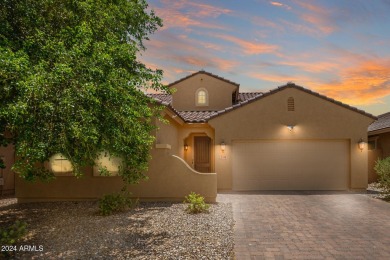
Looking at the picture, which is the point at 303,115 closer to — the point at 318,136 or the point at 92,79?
the point at 318,136

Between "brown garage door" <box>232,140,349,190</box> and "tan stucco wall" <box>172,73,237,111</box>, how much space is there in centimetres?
597

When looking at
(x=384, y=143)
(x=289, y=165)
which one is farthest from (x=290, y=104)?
(x=384, y=143)

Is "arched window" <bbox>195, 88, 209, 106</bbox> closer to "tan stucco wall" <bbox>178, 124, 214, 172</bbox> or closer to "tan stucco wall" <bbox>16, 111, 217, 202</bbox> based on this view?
"tan stucco wall" <bbox>178, 124, 214, 172</bbox>

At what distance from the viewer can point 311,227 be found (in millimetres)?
7578

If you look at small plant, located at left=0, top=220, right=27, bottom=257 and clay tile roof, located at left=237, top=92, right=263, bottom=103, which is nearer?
small plant, located at left=0, top=220, right=27, bottom=257

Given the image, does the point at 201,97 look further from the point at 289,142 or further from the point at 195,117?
the point at 289,142

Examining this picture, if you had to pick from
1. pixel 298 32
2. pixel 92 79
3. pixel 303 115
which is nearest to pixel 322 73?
pixel 303 115

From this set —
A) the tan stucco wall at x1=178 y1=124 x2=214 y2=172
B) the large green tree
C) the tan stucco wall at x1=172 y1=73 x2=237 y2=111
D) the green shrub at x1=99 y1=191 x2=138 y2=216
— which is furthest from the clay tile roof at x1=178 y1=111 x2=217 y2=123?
the green shrub at x1=99 y1=191 x2=138 y2=216

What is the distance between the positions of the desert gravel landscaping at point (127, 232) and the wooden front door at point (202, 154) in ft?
23.0

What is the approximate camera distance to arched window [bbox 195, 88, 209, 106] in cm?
1959

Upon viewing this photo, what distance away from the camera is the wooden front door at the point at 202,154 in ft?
57.4

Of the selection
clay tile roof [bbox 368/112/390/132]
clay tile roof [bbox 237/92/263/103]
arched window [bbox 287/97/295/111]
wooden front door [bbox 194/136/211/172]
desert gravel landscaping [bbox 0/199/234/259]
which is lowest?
desert gravel landscaping [bbox 0/199/234/259]

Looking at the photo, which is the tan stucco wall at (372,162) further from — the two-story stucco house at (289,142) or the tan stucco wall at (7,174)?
the tan stucco wall at (7,174)

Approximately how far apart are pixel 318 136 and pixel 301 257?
30.9 feet
